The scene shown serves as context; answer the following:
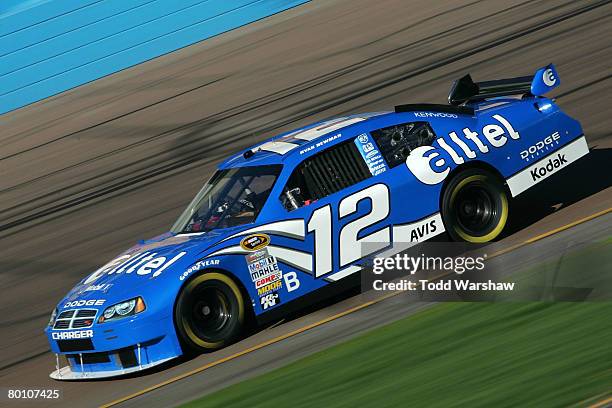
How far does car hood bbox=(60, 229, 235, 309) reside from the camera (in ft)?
27.9

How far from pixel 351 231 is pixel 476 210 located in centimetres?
140

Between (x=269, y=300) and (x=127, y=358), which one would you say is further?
(x=269, y=300)

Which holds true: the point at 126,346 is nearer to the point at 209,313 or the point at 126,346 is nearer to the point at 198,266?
the point at 209,313

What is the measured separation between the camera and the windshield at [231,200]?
918cm

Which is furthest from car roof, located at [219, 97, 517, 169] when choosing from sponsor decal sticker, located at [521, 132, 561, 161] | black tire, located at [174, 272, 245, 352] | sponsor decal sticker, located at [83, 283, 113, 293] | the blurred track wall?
the blurred track wall

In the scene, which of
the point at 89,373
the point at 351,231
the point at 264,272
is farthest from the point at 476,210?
the point at 89,373

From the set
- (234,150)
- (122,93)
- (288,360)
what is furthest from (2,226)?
A: (288,360)

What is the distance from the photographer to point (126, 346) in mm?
8367

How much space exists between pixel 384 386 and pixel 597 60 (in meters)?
9.59

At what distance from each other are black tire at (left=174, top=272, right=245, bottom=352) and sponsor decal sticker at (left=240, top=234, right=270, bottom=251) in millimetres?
329

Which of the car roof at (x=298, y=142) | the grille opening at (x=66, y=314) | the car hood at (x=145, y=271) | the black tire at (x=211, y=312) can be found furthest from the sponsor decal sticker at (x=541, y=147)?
the grille opening at (x=66, y=314)

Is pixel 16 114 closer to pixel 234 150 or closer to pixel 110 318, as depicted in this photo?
pixel 234 150

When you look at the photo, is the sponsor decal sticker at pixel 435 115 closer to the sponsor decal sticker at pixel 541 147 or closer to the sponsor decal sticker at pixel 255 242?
the sponsor decal sticker at pixel 541 147

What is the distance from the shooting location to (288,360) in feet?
26.6
